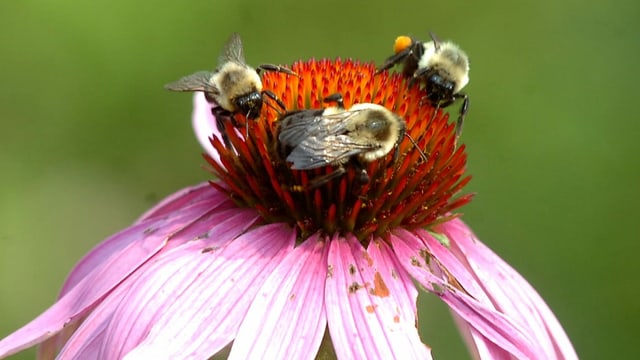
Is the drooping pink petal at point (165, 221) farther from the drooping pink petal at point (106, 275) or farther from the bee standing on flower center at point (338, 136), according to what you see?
the bee standing on flower center at point (338, 136)

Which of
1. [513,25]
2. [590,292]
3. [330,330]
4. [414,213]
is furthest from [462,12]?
[330,330]

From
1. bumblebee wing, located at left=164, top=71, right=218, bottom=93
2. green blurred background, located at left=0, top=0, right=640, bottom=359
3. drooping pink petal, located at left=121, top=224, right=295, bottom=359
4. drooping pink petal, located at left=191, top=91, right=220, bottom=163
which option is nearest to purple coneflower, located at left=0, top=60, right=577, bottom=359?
drooping pink petal, located at left=121, top=224, right=295, bottom=359

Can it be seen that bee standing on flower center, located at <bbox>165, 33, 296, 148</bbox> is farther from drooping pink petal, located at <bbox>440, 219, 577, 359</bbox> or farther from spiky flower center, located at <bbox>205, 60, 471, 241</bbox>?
drooping pink petal, located at <bbox>440, 219, 577, 359</bbox>

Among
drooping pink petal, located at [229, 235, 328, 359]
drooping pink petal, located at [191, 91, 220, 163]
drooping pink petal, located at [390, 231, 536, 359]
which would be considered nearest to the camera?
drooping pink petal, located at [229, 235, 328, 359]

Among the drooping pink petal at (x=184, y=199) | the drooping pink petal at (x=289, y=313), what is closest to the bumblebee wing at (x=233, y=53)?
the drooping pink petal at (x=184, y=199)

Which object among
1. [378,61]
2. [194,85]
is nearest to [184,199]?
[194,85]

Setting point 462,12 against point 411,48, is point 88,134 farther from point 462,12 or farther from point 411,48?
point 411,48
